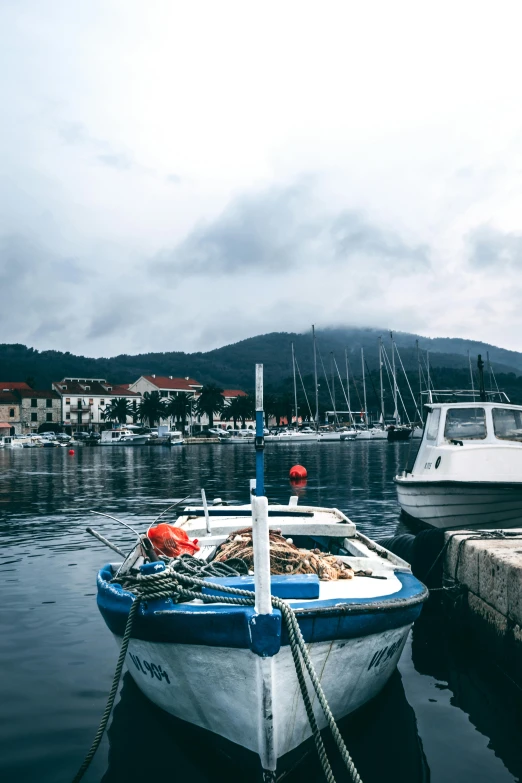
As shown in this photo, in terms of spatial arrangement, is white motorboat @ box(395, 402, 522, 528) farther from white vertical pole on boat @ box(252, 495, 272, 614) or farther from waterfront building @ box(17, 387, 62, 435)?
waterfront building @ box(17, 387, 62, 435)

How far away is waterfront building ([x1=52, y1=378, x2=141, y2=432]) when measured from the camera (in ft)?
A: 461

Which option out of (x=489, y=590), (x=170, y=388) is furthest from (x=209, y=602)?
(x=170, y=388)

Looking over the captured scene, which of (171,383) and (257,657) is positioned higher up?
(171,383)

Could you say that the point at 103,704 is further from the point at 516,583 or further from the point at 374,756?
the point at 516,583

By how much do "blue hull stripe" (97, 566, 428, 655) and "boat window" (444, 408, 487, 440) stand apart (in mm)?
9791

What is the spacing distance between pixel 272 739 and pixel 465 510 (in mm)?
9966

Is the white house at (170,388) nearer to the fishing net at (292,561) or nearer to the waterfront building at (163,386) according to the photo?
the waterfront building at (163,386)

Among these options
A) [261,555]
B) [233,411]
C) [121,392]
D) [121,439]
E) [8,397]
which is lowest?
[121,439]

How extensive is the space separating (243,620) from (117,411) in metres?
139

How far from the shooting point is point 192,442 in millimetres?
112188

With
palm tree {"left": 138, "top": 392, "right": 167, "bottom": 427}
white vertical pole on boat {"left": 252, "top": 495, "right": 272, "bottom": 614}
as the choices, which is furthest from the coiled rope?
palm tree {"left": 138, "top": 392, "right": 167, "bottom": 427}

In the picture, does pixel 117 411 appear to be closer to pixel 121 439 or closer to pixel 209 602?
pixel 121 439

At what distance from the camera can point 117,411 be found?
14125 cm

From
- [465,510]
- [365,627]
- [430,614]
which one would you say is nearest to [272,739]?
[365,627]
